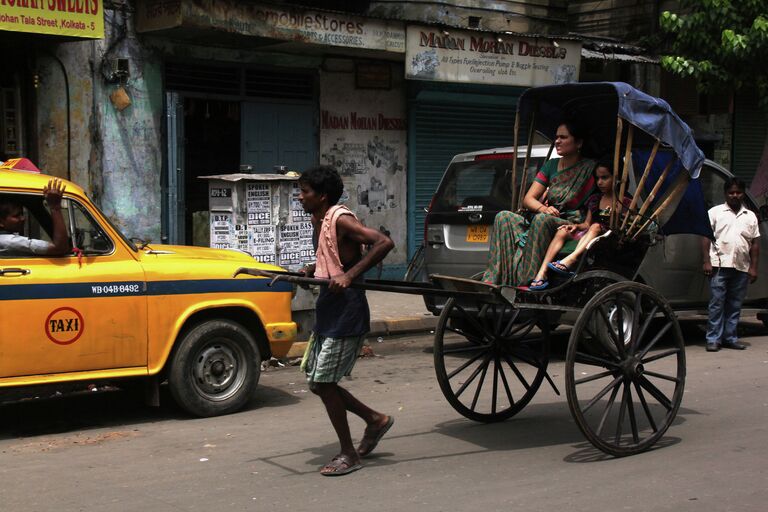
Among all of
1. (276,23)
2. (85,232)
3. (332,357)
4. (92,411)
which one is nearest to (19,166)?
(85,232)

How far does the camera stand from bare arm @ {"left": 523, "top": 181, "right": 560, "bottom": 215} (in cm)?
651

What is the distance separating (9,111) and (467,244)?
6039 mm

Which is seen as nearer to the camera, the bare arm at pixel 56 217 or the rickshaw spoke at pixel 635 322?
the rickshaw spoke at pixel 635 322

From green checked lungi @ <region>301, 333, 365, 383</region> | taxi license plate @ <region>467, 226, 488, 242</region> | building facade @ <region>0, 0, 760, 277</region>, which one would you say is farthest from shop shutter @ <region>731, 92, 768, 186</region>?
green checked lungi @ <region>301, 333, 365, 383</region>

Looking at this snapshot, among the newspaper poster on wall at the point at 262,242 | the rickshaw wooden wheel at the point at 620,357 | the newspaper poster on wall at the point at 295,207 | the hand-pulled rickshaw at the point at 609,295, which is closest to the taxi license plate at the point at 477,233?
the newspaper poster on wall at the point at 295,207

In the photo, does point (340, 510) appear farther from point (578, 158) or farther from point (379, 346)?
point (379, 346)

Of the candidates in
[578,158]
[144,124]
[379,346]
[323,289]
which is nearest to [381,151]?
[144,124]

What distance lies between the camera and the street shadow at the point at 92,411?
6949mm

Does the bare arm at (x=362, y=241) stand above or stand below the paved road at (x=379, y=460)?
above

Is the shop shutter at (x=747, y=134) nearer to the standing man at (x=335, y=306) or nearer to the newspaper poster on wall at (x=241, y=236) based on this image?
the newspaper poster on wall at (x=241, y=236)

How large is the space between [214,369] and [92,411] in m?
1.07

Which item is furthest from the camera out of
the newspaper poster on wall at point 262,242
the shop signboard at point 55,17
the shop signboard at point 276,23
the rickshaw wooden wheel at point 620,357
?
the shop signboard at point 276,23

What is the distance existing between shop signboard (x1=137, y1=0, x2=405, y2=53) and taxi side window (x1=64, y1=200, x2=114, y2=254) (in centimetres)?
560

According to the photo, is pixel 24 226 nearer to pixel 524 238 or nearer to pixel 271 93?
pixel 524 238
